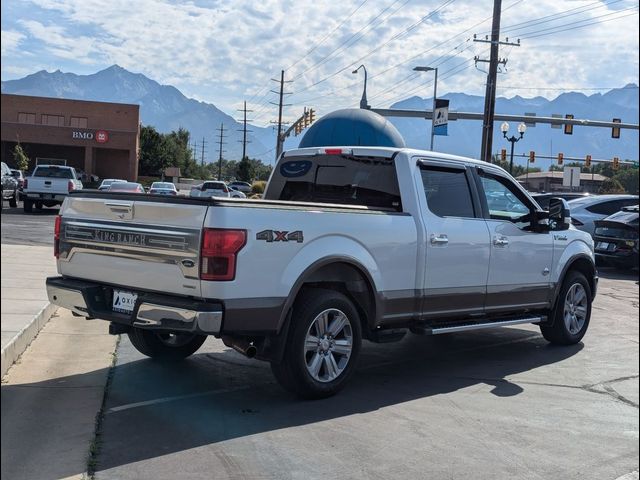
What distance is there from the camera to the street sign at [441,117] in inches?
1058

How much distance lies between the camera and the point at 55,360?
21.0 feet

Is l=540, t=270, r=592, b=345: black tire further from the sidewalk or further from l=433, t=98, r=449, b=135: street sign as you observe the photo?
l=433, t=98, r=449, b=135: street sign

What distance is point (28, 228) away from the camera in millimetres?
19062

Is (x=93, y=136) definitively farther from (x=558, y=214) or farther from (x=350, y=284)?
(x=350, y=284)

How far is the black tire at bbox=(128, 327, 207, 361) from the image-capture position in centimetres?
650

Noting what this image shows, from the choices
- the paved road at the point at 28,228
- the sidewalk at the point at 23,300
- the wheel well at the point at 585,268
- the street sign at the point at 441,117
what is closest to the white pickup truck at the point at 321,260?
the wheel well at the point at 585,268

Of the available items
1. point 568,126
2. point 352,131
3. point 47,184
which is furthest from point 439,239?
point 568,126

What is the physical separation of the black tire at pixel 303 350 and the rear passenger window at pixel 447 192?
1.48 m

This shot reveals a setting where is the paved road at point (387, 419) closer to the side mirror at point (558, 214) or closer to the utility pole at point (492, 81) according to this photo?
→ the side mirror at point (558, 214)

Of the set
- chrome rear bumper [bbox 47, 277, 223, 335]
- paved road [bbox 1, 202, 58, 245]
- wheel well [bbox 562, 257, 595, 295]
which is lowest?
paved road [bbox 1, 202, 58, 245]

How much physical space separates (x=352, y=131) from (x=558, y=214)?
1389 cm

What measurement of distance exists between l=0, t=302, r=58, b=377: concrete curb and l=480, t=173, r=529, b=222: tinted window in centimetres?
481

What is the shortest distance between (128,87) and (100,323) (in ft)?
32.5

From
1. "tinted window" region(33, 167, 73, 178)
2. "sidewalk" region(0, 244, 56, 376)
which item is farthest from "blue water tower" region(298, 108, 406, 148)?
"sidewalk" region(0, 244, 56, 376)
